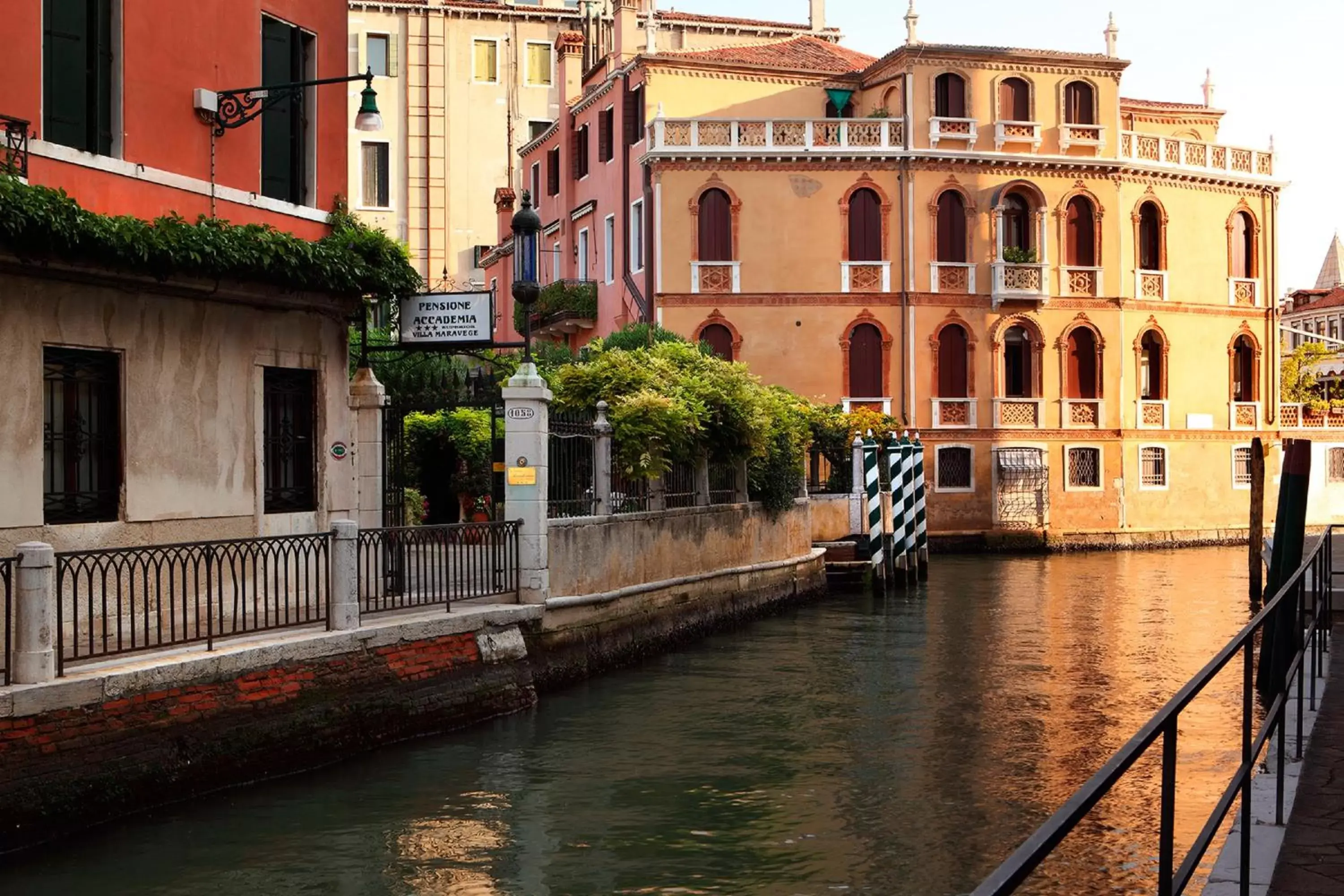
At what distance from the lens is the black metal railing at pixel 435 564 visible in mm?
13828

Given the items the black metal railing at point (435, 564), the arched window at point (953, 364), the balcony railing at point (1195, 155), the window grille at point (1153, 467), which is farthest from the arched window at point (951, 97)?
the black metal railing at point (435, 564)

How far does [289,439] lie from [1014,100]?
90.9ft

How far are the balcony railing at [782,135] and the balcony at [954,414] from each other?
604 cm

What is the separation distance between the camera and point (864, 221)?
124 feet

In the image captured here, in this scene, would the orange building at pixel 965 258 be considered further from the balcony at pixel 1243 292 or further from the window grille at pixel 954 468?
the balcony at pixel 1243 292

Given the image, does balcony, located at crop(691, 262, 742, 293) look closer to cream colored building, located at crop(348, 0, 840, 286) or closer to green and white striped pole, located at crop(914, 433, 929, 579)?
green and white striped pole, located at crop(914, 433, 929, 579)

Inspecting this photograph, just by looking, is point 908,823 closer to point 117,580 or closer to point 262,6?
point 117,580

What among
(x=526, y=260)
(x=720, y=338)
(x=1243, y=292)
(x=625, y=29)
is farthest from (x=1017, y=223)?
(x=526, y=260)

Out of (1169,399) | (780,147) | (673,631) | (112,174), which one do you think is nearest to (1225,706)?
(673,631)

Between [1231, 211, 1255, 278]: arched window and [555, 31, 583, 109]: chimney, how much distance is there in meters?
17.5

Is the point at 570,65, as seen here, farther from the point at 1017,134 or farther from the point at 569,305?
the point at 1017,134

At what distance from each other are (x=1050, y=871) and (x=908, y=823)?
1412mm

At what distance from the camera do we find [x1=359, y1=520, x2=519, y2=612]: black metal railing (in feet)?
45.4

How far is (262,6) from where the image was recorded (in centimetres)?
1505
